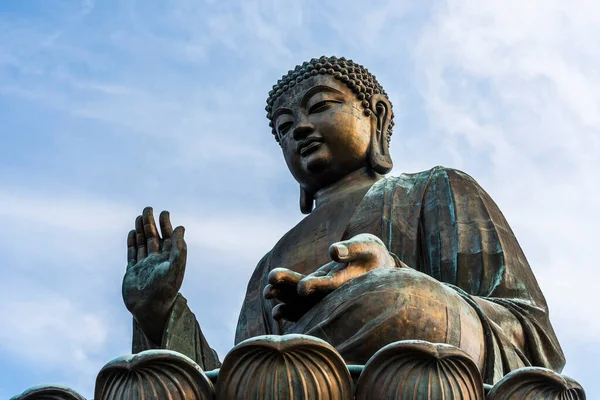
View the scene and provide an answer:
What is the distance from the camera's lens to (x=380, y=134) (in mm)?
12203

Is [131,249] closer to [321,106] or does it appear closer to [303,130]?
[303,130]

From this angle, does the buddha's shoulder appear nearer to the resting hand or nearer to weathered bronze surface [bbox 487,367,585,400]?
the resting hand

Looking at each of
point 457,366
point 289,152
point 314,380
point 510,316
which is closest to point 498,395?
point 457,366

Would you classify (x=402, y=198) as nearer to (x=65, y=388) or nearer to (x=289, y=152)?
(x=289, y=152)

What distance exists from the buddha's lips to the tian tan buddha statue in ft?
0.03

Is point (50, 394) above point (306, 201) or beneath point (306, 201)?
beneath

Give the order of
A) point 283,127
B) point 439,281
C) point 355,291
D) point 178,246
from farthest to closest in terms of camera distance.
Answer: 1. point 283,127
2. point 178,246
3. point 439,281
4. point 355,291

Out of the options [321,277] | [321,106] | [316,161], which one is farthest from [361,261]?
[321,106]

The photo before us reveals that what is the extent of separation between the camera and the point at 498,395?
786cm

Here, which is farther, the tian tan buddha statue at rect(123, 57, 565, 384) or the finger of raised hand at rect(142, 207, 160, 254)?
the finger of raised hand at rect(142, 207, 160, 254)

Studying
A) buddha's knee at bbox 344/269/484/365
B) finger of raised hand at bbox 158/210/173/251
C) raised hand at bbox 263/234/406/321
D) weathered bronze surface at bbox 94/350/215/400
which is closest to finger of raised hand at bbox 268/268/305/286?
raised hand at bbox 263/234/406/321

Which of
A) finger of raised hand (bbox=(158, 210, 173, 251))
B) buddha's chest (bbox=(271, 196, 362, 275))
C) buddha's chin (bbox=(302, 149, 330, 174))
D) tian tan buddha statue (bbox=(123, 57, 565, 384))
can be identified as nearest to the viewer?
tian tan buddha statue (bbox=(123, 57, 565, 384))

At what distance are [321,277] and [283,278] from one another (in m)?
0.23

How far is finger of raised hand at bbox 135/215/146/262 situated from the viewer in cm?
1082
